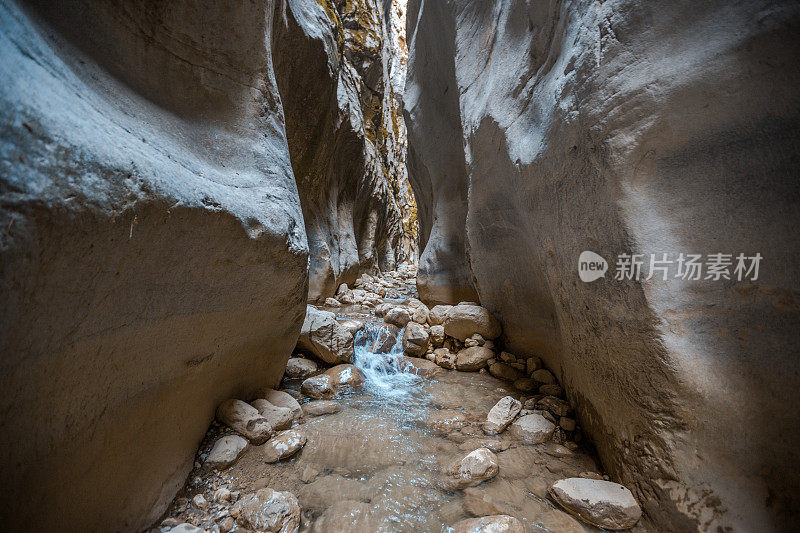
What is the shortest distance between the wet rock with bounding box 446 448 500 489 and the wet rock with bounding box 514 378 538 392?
1255 mm

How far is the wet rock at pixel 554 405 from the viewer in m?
2.45

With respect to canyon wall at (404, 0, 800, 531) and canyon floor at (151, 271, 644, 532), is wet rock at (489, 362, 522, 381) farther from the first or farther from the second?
canyon wall at (404, 0, 800, 531)

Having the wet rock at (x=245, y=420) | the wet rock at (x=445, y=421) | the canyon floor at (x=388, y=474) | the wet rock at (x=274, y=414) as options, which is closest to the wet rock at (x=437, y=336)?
the canyon floor at (x=388, y=474)

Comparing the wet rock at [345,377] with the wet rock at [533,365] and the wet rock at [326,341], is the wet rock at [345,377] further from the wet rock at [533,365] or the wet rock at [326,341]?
the wet rock at [533,365]

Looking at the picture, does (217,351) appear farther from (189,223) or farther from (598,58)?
(598,58)

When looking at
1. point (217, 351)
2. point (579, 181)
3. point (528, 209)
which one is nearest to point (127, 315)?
point (217, 351)

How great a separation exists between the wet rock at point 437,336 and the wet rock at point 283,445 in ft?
7.73

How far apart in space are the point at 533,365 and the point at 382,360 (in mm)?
1878

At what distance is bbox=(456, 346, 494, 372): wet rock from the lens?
12.0 ft

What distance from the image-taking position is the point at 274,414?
7.57 ft

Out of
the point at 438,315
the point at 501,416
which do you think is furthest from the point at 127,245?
the point at 438,315

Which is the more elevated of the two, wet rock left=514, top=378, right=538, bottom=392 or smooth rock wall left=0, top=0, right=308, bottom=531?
smooth rock wall left=0, top=0, right=308, bottom=531

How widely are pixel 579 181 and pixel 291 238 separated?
2.17 meters

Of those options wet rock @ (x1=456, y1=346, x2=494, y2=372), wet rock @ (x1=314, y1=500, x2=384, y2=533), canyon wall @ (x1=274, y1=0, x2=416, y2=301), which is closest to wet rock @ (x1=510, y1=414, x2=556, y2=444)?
wet rock @ (x1=456, y1=346, x2=494, y2=372)
